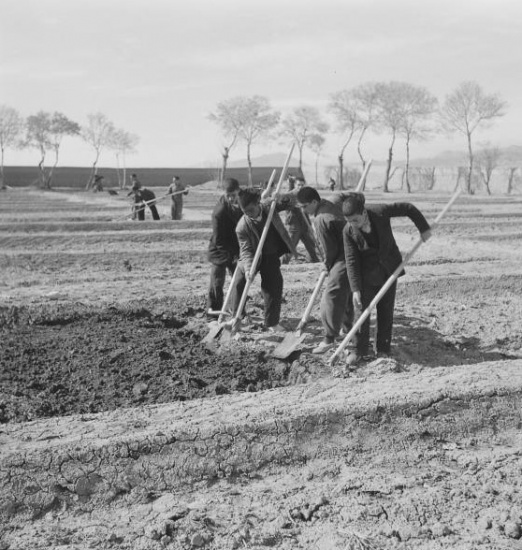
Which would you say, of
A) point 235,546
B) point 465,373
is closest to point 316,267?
point 465,373

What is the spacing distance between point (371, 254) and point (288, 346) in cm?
92

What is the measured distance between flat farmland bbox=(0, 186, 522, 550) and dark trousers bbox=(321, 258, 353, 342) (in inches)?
11.1

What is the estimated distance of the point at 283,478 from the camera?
11.5ft

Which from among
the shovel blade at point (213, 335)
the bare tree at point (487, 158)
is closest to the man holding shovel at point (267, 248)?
the shovel blade at point (213, 335)

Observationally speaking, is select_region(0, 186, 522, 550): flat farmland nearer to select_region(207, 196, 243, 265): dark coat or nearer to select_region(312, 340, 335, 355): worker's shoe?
select_region(312, 340, 335, 355): worker's shoe

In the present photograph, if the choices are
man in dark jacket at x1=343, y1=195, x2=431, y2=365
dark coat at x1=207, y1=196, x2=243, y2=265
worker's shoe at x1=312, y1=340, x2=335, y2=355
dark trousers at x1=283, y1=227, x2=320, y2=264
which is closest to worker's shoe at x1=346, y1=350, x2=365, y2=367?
man in dark jacket at x1=343, y1=195, x2=431, y2=365

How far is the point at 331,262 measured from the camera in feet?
17.7

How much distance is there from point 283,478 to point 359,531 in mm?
584

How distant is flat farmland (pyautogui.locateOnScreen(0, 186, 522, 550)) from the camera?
3080 mm

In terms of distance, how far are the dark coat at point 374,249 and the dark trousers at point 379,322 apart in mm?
120

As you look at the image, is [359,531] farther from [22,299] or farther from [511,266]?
[511,266]

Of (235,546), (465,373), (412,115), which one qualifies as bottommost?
(235,546)

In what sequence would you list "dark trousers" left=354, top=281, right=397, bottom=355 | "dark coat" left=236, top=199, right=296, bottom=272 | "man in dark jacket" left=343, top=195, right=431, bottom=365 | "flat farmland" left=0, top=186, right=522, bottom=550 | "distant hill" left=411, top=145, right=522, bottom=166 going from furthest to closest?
"distant hill" left=411, top=145, right=522, bottom=166
"dark coat" left=236, top=199, right=296, bottom=272
"dark trousers" left=354, top=281, right=397, bottom=355
"man in dark jacket" left=343, top=195, right=431, bottom=365
"flat farmland" left=0, top=186, right=522, bottom=550

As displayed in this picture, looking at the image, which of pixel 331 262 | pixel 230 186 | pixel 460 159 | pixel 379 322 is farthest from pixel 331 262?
pixel 460 159
